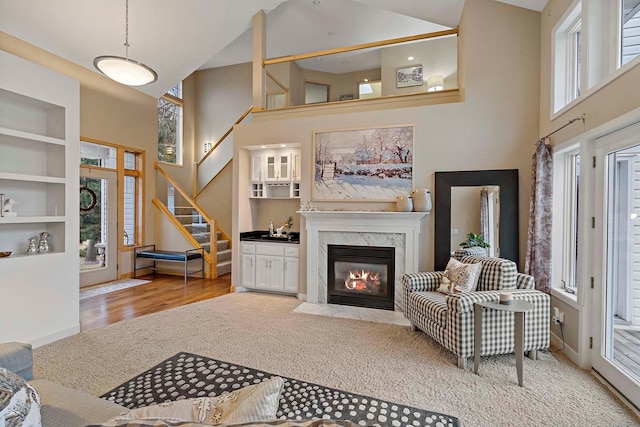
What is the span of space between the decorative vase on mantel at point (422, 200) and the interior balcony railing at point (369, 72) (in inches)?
60.7

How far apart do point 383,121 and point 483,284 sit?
2.61m

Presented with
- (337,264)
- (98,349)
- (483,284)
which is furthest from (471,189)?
(98,349)

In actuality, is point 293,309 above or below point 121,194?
below

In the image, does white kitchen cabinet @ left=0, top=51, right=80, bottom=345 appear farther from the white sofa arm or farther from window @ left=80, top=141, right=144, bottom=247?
window @ left=80, top=141, right=144, bottom=247

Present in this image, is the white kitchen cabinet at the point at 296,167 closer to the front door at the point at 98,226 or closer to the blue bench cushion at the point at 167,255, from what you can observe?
the blue bench cushion at the point at 167,255

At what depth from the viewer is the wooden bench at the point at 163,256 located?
6363 mm

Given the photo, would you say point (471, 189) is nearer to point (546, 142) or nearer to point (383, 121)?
point (546, 142)

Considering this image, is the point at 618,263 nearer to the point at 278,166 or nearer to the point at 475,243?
the point at 475,243

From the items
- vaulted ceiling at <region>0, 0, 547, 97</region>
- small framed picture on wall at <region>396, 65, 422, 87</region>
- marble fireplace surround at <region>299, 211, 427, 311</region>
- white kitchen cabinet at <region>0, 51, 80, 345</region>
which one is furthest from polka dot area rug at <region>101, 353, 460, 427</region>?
small framed picture on wall at <region>396, 65, 422, 87</region>

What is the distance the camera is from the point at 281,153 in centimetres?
564

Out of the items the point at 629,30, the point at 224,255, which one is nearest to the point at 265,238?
the point at 224,255

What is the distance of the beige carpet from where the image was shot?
2.31 metres

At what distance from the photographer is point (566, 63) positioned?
3561 millimetres

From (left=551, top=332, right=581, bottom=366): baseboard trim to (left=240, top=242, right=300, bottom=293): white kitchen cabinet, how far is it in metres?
3.38
